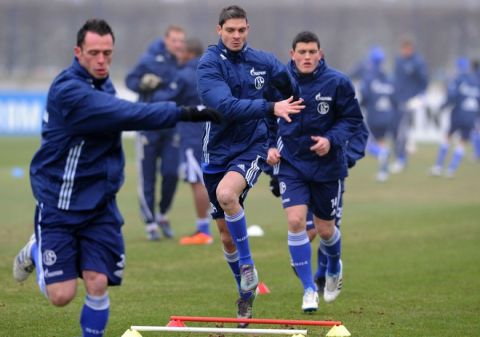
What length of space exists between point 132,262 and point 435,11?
26616 millimetres

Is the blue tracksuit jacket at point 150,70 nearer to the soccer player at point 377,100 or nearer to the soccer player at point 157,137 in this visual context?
the soccer player at point 157,137

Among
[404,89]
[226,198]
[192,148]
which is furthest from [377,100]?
[226,198]

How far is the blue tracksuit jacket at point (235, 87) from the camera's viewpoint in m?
9.24

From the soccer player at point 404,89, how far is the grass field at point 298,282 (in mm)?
6011

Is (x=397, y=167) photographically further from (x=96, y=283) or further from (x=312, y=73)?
(x=96, y=283)

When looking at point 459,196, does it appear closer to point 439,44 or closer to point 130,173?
point 130,173

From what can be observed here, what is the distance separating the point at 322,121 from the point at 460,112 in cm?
1739

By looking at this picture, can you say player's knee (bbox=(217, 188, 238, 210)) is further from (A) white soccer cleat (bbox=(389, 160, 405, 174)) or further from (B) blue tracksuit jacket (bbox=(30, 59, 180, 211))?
(A) white soccer cleat (bbox=(389, 160, 405, 174))

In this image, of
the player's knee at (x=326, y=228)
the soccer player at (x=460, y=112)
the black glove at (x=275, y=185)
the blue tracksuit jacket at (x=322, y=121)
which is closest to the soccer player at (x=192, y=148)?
the black glove at (x=275, y=185)

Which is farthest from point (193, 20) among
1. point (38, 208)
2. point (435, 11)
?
point (38, 208)

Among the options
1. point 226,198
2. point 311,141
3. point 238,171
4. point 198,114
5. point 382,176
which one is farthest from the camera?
point 382,176

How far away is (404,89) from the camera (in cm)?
2747

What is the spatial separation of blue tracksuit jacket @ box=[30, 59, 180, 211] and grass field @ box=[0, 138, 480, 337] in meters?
1.85

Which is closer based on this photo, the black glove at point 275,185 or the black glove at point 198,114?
the black glove at point 198,114
